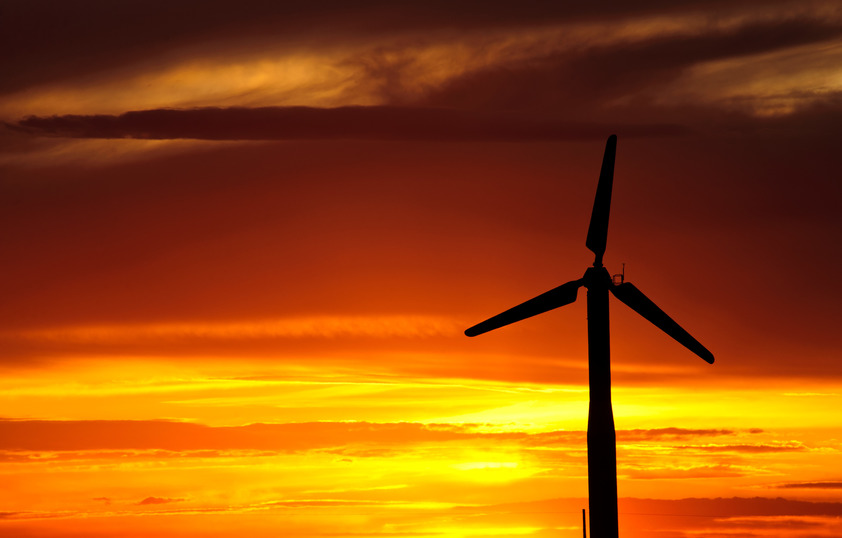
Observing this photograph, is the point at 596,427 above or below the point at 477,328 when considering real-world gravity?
below

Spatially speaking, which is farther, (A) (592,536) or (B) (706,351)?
(B) (706,351)

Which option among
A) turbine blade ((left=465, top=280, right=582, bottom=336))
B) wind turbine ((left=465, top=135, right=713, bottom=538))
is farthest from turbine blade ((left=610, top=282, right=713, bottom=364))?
turbine blade ((left=465, top=280, right=582, bottom=336))

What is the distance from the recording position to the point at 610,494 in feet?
273

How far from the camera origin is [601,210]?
91938 millimetres

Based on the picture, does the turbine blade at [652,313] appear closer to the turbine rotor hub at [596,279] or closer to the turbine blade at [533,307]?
the turbine rotor hub at [596,279]

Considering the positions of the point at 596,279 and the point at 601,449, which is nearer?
the point at 601,449

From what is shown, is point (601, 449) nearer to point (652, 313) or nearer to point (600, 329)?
point (600, 329)

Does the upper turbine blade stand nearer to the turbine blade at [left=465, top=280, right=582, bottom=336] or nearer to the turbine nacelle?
the turbine nacelle

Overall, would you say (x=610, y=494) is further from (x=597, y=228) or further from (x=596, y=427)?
(x=597, y=228)

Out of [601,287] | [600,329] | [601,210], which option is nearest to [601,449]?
[600,329]

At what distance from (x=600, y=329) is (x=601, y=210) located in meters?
11.0

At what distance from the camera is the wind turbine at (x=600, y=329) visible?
83.1 meters

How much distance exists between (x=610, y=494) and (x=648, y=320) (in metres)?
13.1

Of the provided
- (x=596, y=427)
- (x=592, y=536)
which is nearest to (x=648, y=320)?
(x=596, y=427)
